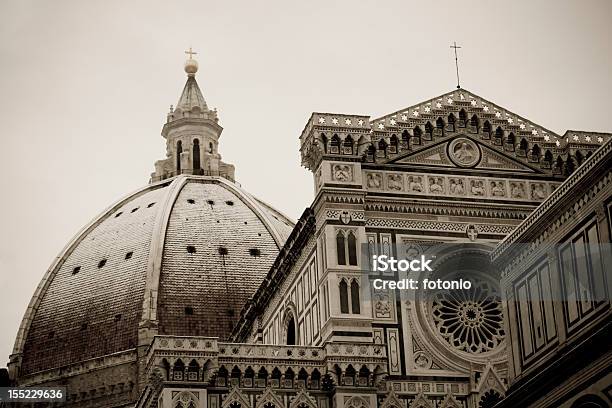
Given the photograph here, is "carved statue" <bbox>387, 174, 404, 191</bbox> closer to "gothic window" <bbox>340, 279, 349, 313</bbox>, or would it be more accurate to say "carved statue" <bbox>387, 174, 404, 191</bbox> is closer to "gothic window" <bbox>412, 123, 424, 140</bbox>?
"gothic window" <bbox>412, 123, 424, 140</bbox>

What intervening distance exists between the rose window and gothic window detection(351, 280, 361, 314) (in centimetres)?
244

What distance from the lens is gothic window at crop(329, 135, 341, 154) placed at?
118 ft

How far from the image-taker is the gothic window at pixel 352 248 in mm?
34938

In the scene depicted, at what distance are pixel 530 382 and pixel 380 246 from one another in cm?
1471

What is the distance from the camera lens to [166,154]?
8531 centimetres

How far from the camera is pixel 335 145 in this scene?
1425 inches

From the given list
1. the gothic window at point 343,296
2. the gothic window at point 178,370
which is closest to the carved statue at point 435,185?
the gothic window at point 343,296

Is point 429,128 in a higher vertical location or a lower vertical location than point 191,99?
lower

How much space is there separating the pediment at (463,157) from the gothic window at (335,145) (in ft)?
6.00

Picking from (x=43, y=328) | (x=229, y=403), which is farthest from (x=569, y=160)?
(x=43, y=328)

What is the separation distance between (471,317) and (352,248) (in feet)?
12.9

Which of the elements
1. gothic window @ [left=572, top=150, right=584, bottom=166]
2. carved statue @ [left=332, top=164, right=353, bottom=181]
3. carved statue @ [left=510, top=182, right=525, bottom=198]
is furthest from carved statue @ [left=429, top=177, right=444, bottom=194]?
gothic window @ [left=572, top=150, right=584, bottom=166]

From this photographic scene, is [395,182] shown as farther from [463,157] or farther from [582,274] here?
[582,274]

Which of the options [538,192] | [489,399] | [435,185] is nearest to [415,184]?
Result: [435,185]
